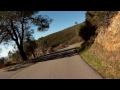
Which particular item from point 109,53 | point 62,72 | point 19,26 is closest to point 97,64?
point 109,53

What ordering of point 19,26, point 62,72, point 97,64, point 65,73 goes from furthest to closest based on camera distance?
point 19,26
point 97,64
point 62,72
point 65,73

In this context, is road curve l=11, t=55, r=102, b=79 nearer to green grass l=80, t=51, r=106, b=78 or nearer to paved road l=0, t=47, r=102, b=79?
paved road l=0, t=47, r=102, b=79

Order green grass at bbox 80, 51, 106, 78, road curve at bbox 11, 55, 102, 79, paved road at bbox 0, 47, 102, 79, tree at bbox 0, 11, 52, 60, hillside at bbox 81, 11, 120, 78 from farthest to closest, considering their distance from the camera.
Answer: tree at bbox 0, 11, 52, 60 < green grass at bbox 80, 51, 106, 78 < paved road at bbox 0, 47, 102, 79 < road curve at bbox 11, 55, 102, 79 < hillside at bbox 81, 11, 120, 78

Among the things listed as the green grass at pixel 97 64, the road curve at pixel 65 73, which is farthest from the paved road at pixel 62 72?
the green grass at pixel 97 64

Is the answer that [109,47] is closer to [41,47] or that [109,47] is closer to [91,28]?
[91,28]

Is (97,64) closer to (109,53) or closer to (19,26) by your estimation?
(109,53)

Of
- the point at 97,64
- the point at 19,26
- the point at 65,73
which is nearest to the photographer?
the point at 65,73

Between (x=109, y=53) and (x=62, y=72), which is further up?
(x=109, y=53)

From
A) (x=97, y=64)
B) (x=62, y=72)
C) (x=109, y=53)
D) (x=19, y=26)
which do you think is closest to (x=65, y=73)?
(x=62, y=72)

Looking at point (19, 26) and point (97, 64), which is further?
point (19, 26)

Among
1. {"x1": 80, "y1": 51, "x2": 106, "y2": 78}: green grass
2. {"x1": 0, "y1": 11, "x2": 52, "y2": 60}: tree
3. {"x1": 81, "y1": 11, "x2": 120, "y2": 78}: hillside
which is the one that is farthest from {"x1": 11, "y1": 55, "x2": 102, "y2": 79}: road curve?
{"x1": 0, "y1": 11, "x2": 52, "y2": 60}: tree

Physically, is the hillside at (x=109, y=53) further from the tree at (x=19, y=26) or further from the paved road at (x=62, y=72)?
the tree at (x=19, y=26)
